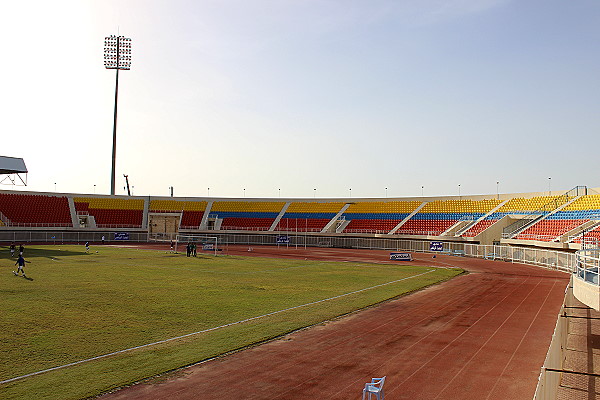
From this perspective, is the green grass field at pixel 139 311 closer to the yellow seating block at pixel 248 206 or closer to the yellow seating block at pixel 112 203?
the yellow seating block at pixel 112 203

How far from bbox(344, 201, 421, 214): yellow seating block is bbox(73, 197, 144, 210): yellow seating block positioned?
130 ft

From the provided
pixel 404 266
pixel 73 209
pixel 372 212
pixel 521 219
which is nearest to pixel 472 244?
pixel 521 219

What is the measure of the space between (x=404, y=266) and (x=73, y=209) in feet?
195

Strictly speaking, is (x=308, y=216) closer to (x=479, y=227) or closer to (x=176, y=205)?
(x=176, y=205)

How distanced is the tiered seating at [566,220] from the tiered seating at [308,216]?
34549 millimetres

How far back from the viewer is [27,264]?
38.2 meters

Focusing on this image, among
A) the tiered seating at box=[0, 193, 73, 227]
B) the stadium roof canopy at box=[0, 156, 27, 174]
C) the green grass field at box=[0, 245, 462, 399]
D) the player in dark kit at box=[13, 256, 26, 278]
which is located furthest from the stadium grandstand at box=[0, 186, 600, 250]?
the player in dark kit at box=[13, 256, 26, 278]

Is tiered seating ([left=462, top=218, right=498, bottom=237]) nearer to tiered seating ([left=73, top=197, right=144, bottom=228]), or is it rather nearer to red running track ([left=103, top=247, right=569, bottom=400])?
red running track ([left=103, top=247, right=569, bottom=400])

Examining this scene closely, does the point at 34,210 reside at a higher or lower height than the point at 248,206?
lower

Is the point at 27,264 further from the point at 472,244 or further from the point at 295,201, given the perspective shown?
the point at 295,201

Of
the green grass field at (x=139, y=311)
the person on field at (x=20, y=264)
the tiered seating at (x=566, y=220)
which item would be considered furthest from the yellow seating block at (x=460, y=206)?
the person on field at (x=20, y=264)

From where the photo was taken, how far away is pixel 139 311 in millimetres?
20531

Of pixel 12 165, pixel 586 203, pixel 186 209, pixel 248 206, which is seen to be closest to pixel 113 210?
pixel 186 209

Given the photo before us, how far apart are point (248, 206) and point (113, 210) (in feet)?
81.2
